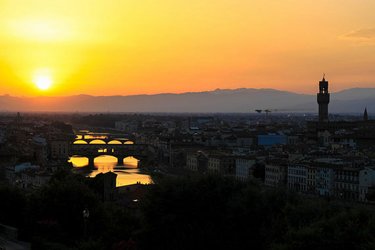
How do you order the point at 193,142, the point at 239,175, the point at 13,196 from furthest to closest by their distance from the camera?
the point at 193,142 → the point at 239,175 → the point at 13,196

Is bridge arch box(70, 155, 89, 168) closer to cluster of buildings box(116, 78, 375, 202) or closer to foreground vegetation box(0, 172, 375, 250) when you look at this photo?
cluster of buildings box(116, 78, 375, 202)

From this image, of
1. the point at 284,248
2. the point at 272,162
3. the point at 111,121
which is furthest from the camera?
the point at 111,121

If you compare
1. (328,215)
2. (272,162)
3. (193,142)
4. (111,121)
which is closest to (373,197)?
(272,162)

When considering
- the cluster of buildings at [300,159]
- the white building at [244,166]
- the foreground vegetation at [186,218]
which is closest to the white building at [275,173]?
the cluster of buildings at [300,159]

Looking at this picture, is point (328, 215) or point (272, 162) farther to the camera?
point (272, 162)

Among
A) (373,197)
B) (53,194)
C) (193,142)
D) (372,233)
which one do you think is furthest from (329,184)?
(193,142)

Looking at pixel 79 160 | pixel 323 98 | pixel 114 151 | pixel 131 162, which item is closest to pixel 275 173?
pixel 131 162

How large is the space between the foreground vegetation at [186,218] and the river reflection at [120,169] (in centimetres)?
1698

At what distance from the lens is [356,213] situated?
13.1m

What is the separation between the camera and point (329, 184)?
97.1 feet

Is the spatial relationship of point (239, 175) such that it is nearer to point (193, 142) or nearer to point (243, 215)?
point (193, 142)

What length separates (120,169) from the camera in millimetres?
47812

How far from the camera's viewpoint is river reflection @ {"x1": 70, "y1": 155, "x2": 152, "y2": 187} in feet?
127

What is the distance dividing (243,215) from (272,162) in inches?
789
